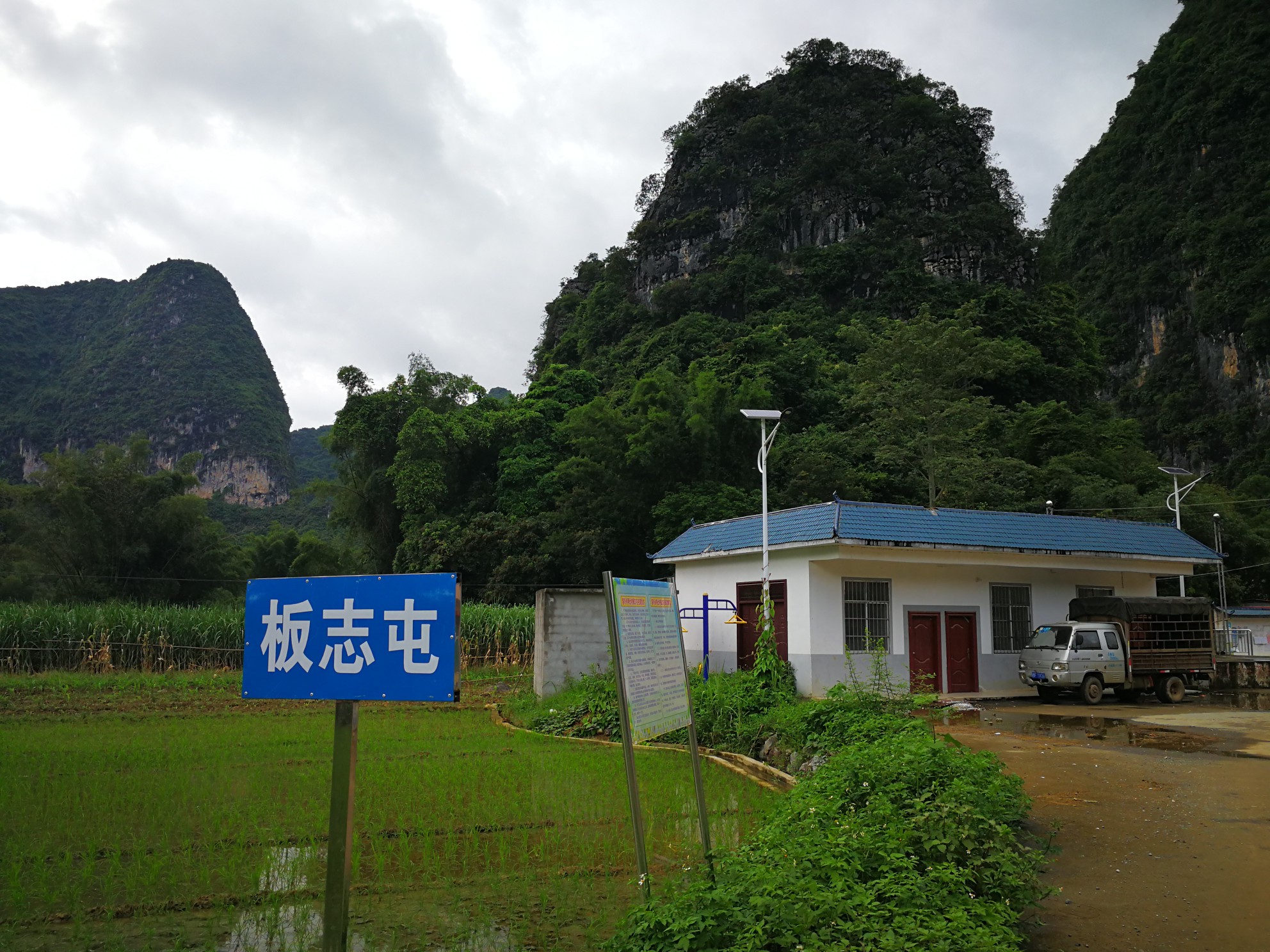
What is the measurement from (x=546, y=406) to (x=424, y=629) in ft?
131

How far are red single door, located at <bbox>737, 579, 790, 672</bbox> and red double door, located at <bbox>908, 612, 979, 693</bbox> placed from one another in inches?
101

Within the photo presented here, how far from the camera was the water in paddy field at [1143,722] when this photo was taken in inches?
468

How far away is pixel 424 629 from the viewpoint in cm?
367

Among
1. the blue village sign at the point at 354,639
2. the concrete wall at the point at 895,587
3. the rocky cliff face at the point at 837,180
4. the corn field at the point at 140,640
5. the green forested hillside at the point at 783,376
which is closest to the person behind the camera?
the blue village sign at the point at 354,639

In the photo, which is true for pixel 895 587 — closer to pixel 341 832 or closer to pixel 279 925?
pixel 279 925

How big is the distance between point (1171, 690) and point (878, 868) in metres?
16.8

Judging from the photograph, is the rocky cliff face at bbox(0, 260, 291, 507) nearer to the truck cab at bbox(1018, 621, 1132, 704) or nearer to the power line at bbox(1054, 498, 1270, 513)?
the power line at bbox(1054, 498, 1270, 513)

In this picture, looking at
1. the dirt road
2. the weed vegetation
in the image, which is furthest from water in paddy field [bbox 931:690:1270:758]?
the weed vegetation

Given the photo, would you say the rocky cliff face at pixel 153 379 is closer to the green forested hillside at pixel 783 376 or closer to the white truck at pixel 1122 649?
the green forested hillside at pixel 783 376

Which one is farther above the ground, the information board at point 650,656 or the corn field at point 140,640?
the information board at point 650,656

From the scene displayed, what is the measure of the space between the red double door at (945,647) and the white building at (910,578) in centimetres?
3

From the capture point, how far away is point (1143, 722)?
14.3m

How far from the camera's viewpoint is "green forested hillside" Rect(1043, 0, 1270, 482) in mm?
54500

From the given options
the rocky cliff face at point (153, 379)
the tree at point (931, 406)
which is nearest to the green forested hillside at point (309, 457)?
the rocky cliff face at point (153, 379)
